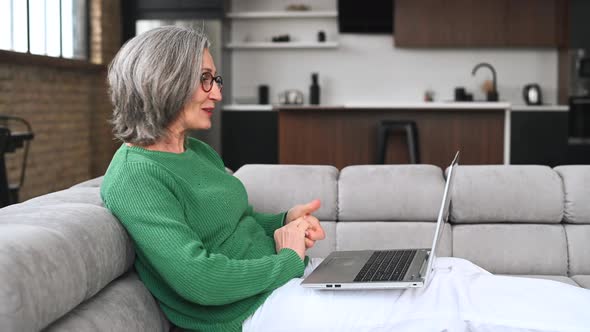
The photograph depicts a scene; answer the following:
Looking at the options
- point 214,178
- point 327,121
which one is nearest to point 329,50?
point 327,121

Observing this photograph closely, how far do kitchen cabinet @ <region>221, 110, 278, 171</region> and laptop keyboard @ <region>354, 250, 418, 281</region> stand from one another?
5.98 meters

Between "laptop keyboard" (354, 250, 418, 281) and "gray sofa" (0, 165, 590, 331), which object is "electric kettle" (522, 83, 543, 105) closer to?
"gray sofa" (0, 165, 590, 331)

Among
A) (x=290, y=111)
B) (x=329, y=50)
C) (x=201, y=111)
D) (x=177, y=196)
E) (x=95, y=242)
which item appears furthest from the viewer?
(x=329, y=50)

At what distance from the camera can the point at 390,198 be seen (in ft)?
8.59

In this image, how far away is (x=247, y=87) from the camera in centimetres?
872

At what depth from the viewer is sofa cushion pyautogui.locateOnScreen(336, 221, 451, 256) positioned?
258cm

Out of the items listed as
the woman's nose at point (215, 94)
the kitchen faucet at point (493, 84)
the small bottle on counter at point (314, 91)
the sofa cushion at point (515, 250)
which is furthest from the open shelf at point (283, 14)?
the woman's nose at point (215, 94)

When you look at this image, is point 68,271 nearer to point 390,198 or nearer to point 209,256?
point 209,256

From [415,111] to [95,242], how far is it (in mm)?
5721

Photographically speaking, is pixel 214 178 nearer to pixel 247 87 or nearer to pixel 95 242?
pixel 95 242

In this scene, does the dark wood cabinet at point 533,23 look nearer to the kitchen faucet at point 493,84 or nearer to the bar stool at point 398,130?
the kitchen faucet at point 493,84

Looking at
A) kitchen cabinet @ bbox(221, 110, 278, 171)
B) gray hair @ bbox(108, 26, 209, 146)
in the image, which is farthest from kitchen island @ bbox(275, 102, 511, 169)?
gray hair @ bbox(108, 26, 209, 146)

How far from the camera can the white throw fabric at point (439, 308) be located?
1590 millimetres

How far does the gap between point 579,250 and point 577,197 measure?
0.18 m
